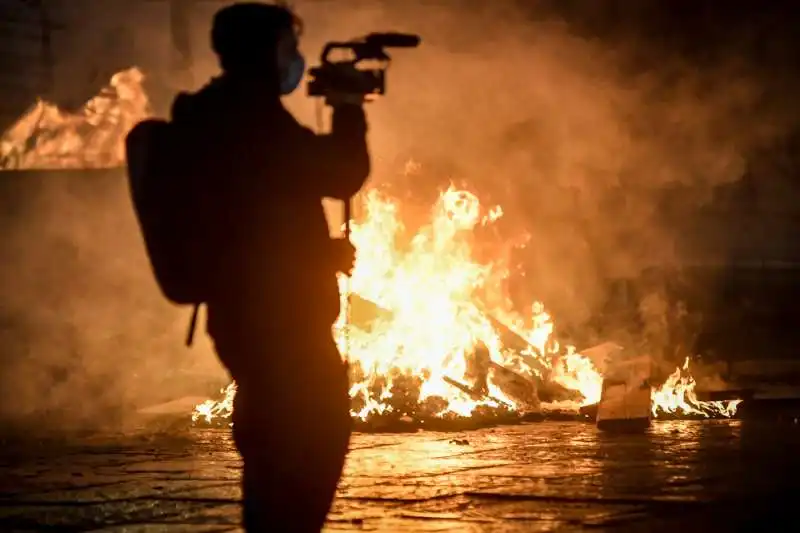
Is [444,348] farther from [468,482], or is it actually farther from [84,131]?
[84,131]

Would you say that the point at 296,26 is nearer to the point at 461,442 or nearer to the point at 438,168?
the point at 461,442

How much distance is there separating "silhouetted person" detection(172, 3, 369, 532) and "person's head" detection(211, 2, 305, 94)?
5.3 inches

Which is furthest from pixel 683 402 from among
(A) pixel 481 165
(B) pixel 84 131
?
(B) pixel 84 131

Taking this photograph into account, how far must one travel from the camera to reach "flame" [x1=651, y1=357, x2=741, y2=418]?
10.2m

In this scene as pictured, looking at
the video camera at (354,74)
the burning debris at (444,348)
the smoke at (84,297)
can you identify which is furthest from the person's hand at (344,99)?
the smoke at (84,297)

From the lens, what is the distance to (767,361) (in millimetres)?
13258

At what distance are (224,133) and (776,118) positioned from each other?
12.4 m

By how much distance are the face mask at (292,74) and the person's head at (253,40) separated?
24mm

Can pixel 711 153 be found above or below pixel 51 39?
below

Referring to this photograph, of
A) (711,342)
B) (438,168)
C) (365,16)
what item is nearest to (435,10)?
(365,16)

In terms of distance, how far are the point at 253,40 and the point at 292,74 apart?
0.62ft

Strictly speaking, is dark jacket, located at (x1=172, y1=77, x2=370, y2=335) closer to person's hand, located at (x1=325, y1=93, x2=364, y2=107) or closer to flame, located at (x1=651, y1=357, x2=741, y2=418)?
person's hand, located at (x1=325, y1=93, x2=364, y2=107)

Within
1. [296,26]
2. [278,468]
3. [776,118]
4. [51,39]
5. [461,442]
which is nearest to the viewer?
[278,468]

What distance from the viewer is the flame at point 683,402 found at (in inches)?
400
